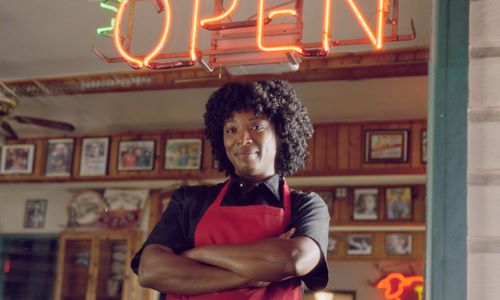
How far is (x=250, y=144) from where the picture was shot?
7.45ft

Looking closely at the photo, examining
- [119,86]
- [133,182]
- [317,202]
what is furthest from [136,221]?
[317,202]

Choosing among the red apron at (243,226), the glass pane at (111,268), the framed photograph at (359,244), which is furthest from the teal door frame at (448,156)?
the glass pane at (111,268)

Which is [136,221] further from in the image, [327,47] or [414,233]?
[327,47]

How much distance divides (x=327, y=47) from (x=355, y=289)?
6.72 meters

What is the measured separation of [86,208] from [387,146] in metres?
3.27

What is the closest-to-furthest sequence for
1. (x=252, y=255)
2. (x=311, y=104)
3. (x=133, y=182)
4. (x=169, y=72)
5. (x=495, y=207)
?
(x=252, y=255)
(x=495, y=207)
(x=169, y=72)
(x=311, y=104)
(x=133, y=182)

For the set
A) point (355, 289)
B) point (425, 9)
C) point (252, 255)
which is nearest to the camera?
point (252, 255)

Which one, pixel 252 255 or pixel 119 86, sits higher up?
pixel 119 86

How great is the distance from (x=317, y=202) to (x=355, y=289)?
23.6 ft

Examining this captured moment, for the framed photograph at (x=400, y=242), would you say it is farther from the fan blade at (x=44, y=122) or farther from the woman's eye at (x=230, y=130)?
the woman's eye at (x=230, y=130)

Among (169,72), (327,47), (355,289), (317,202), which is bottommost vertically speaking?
(355,289)

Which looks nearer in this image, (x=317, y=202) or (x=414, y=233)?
(x=317, y=202)

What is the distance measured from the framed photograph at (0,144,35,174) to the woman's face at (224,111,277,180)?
5.62 m

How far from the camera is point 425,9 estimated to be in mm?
3820
